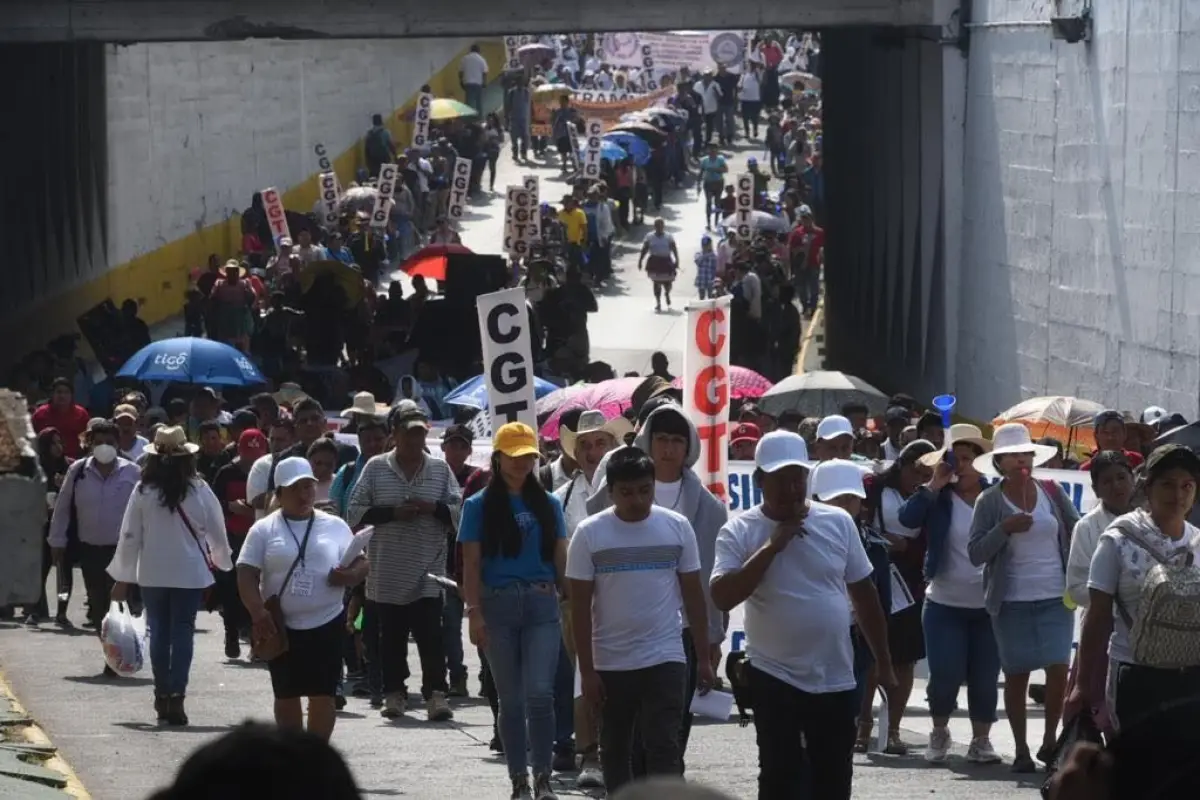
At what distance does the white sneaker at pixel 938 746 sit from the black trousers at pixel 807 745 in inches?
132

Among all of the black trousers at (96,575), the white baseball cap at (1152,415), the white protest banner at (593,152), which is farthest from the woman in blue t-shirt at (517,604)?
the white protest banner at (593,152)

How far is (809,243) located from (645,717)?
29.6 meters

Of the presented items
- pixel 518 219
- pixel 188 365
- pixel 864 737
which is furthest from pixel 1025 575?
pixel 518 219

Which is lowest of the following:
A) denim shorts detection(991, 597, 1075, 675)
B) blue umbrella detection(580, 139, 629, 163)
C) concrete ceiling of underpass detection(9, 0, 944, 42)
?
blue umbrella detection(580, 139, 629, 163)

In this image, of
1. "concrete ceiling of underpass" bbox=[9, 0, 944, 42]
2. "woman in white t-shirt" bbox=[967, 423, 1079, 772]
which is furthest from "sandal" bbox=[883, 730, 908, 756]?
"concrete ceiling of underpass" bbox=[9, 0, 944, 42]

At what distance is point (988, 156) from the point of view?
24.2 m

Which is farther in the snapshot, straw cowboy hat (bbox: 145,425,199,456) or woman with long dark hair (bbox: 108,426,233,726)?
straw cowboy hat (bbox: 145,425,199,456)

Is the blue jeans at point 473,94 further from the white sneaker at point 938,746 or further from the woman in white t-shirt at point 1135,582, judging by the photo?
the woman in white t-shirt at point 1135,582

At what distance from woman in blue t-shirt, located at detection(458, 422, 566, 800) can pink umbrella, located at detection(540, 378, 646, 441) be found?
7672mm

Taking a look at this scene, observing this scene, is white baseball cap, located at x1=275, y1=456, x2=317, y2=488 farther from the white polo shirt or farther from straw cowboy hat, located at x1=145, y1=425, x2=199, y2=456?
the white polo shirt

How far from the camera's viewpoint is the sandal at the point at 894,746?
40.0 ft

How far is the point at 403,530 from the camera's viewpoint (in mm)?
12836

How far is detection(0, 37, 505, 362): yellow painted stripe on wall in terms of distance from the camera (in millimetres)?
32750

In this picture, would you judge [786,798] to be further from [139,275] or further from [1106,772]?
[139,275]
